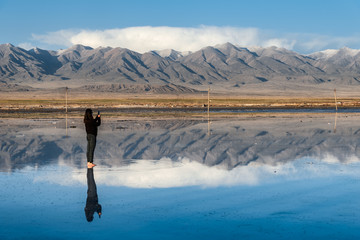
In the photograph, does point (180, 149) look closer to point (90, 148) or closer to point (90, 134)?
point (90, 134)

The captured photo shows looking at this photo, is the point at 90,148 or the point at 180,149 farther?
the point at 180,149

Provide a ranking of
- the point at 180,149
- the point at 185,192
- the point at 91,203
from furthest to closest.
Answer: the point at 180,149
the point at 185,192
the point at 91,203

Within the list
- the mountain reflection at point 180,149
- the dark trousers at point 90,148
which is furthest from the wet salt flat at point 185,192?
the dark trousers at point 90,148

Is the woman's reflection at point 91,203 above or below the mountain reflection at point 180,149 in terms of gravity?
below

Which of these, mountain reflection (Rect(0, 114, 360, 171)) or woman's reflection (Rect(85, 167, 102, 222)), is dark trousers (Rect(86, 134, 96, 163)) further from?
woman's reflection (Rect(85, 167, 102, 222))

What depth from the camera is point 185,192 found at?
1116cm

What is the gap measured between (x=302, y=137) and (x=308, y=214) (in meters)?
16.0

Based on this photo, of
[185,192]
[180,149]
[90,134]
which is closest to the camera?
[185,192]

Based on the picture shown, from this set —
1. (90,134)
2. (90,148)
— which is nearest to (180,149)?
(90,134)

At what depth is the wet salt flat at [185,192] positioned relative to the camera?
8258mm

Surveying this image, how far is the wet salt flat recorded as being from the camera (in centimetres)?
826

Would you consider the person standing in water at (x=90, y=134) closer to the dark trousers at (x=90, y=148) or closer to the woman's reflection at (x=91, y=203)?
the dark trousers at (x=90, y=148)

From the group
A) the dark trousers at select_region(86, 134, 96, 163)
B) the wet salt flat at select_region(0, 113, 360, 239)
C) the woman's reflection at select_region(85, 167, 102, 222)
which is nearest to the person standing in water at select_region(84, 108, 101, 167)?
the dark trousers at select_region(86, 134, 96, 163)

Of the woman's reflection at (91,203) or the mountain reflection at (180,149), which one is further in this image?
the mountain reflection at (180,149)
